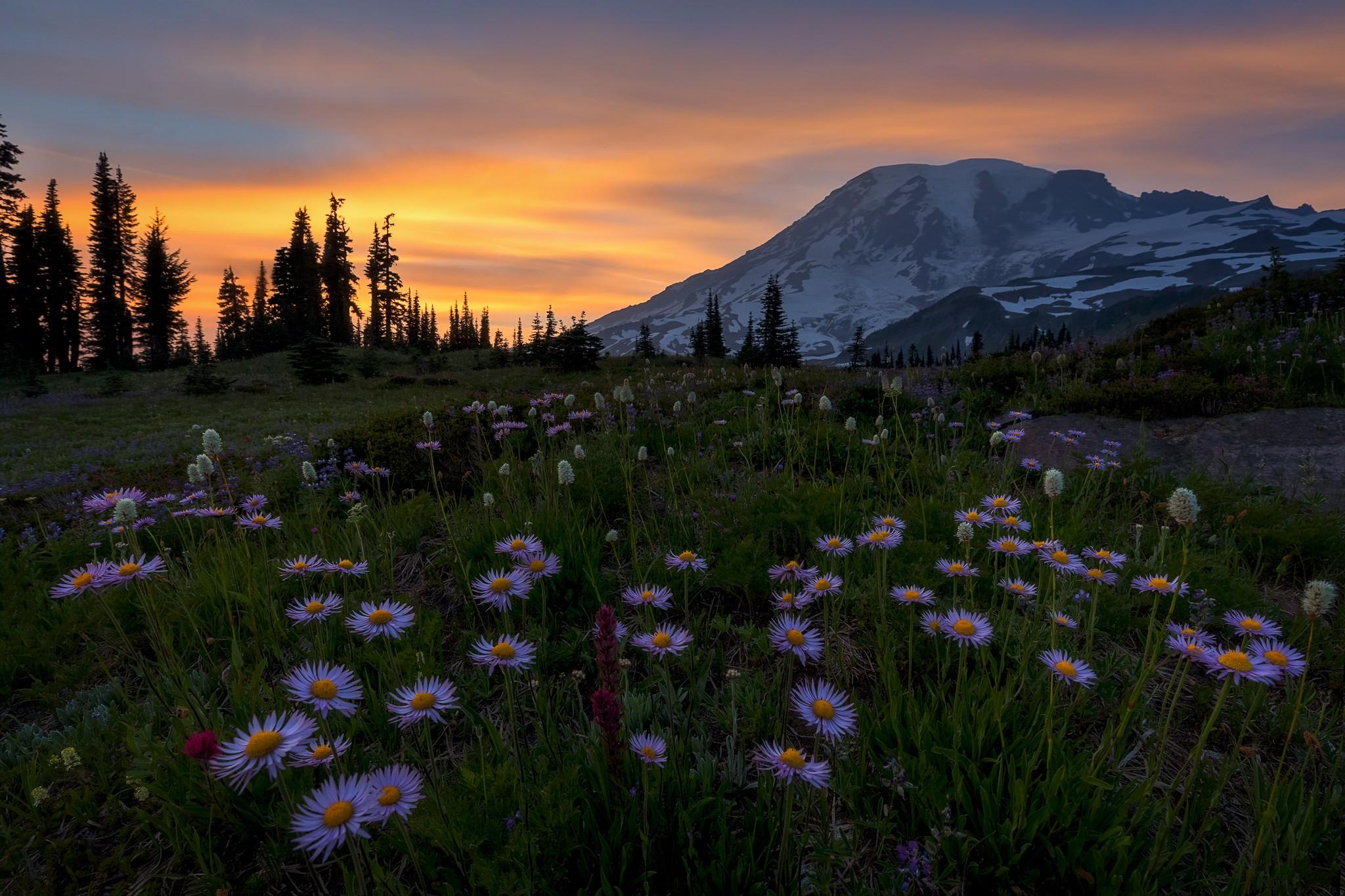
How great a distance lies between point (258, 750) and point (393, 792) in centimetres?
38

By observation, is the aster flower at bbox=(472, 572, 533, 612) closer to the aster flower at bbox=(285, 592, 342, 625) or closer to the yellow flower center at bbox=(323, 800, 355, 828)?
the aster flower at bbox=(285, 592, 342, 625)

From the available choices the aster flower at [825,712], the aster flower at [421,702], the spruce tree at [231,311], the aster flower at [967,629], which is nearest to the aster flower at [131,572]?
the aster flower at [421,702]

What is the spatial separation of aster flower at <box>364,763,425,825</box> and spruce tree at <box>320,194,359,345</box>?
221 ft

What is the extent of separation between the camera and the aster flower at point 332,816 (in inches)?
52.4

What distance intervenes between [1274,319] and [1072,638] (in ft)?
42.4

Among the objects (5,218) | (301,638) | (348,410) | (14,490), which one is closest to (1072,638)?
(301,638)

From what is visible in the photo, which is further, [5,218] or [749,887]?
[5,218]

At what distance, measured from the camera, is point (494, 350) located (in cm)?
3594

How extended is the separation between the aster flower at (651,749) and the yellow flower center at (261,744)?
977mm

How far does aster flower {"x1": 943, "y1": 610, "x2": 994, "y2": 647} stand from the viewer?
7.06 ft

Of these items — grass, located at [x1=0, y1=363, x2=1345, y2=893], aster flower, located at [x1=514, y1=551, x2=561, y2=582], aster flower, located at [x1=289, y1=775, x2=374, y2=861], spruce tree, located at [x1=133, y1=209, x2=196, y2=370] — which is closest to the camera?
aster flower, located at [x1=289, y1=775, x2=374, y2=861]

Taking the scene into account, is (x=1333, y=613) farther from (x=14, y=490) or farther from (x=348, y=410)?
(x=348, y=410)

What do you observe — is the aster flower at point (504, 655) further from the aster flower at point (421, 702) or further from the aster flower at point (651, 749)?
the aster flower at point (651, 749)

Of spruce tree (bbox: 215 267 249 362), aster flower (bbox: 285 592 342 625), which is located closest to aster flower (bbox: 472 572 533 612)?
aster flower (bbox: 285 592 342 625)
